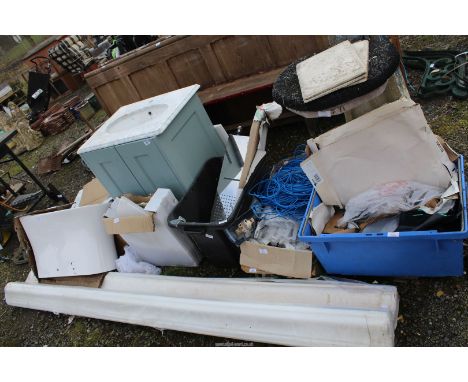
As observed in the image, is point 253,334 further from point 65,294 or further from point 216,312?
point 65,294

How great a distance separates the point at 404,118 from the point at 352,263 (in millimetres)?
1001

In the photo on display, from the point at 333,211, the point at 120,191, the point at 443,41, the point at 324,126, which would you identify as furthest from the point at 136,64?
the point at 443,41

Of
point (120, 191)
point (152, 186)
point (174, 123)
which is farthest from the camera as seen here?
point (120, 191)

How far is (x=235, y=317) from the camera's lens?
245cm

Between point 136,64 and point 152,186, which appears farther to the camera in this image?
point 136,64

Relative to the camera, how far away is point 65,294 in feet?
10.8

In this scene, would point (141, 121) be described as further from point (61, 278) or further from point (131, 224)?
point (61, 278)

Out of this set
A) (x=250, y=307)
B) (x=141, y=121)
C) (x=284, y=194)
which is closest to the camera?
(x=250, y=307)

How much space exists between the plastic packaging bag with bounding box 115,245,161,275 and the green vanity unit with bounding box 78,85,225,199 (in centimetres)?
63

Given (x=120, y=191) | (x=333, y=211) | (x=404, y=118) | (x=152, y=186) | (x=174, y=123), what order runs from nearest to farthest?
(x=404, y=118)
(x=333, y=211)
(x=174, y=123)
(x=152, y=186)
(x=120, y=191)

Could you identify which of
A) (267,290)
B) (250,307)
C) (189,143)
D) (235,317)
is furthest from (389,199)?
(189,143)

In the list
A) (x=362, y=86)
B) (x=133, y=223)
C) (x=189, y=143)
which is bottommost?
(x=133, y=223)

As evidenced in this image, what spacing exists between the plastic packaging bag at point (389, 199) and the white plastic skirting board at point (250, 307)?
0.48 metres

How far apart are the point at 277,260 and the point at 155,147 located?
1.26 metres
